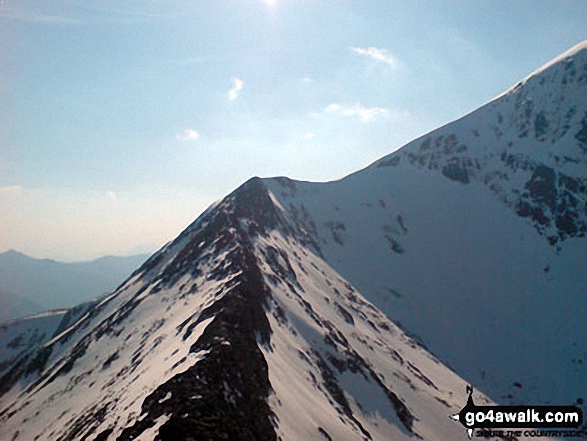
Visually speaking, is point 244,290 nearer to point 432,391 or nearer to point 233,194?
point 432,391

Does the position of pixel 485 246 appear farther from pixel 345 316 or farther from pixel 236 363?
pixel 236 363

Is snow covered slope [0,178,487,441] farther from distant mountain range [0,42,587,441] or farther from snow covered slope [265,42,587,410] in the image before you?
snow covered slope [265,42,587,410]

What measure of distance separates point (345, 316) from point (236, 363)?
53.5 metres

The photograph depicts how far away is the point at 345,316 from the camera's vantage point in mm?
87688

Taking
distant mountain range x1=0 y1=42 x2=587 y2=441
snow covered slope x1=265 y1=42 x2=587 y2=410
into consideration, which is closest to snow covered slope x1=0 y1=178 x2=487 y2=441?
distant mountain range x1=0 y1=42 x2=587 y2=441

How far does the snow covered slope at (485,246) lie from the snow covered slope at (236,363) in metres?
23.1

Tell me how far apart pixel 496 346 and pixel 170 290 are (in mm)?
96094

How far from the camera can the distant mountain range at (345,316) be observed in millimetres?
39312

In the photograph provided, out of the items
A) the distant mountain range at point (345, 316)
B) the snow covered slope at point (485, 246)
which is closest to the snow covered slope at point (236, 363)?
the distant mountain range at point (345, 316)

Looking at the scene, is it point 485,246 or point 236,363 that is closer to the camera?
point 236,363

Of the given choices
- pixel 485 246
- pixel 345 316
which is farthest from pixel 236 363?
pixel 485 246

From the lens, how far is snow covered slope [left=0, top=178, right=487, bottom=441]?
33.3 metres

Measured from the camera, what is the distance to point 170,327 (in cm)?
5797

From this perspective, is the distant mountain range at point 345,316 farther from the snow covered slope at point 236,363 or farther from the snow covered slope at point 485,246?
the snow covered slope at point 485,246
